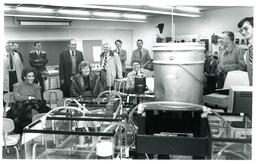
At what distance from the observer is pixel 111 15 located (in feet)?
22.3

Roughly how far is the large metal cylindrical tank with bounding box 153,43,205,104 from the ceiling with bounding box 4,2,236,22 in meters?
3.36

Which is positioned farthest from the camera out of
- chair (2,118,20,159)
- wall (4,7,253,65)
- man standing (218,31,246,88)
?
wall (4,7,253,65)

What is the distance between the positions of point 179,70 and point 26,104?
2.19 meters

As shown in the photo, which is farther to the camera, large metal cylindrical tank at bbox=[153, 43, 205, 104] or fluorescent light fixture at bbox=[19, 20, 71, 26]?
fluorescent light fixture at bbox=[19, 20, 71, 26]

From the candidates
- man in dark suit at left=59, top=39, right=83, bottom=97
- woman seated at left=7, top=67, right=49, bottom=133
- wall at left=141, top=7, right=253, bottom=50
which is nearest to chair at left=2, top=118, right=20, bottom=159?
woman seated at left=7, top=67, right=49, bottom=133

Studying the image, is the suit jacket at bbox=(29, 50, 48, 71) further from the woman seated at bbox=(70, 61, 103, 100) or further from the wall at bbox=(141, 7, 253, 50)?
the wall at bbox=(141, 7, 253, 50)

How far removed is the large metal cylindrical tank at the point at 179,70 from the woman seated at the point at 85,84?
2006mm

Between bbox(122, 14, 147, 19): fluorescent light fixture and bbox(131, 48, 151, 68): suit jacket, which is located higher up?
bbox(122, 14, 147, 19): fluorescent light fixture

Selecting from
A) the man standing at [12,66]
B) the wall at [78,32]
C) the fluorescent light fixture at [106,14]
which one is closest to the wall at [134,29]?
the wall at [78,32]

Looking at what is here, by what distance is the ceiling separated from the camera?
510 cm

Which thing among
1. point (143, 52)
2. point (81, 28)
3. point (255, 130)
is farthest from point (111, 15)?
point (255, 130)

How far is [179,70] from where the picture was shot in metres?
1.07

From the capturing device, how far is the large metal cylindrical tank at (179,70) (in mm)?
1067

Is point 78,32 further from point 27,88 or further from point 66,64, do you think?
point 27,88
